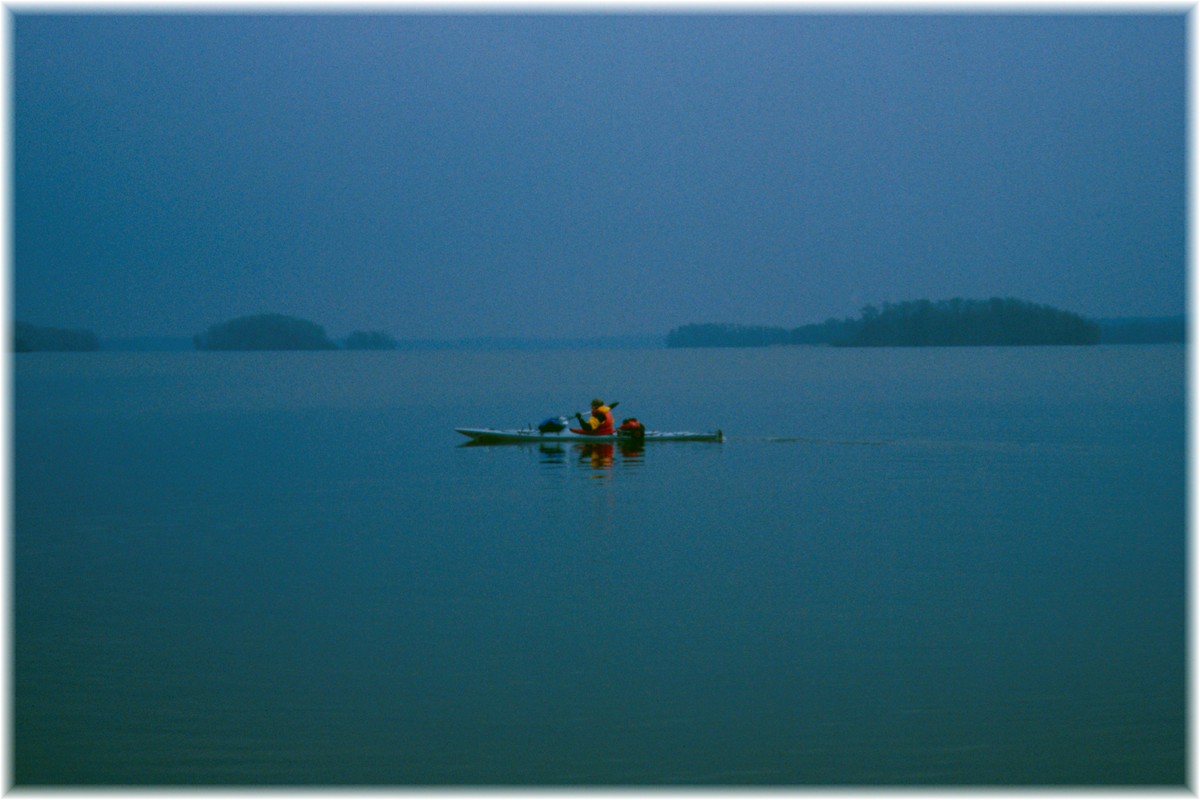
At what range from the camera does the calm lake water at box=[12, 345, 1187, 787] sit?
907 cm

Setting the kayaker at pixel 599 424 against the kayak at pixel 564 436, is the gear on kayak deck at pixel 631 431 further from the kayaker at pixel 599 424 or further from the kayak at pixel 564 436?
the kayaker at pixel 599 424

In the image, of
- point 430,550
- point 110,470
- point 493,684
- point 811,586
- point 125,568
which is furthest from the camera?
point 110,470

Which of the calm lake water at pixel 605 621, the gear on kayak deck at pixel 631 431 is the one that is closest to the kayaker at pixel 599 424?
the gear on kayak deck at pixel 631 431

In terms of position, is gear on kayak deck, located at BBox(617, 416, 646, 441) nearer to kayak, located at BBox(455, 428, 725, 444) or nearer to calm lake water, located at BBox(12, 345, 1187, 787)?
kayak, located at BBox(455, 428, 725, 444)

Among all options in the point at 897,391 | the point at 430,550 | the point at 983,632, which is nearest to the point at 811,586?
the point at 983,632

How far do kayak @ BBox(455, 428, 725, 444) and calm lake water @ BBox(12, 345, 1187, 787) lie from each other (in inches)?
22.6

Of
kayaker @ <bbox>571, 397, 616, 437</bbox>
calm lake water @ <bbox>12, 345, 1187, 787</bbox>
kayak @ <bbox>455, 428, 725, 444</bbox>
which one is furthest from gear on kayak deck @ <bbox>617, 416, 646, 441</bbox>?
calm lake water @ <bbox>12, 345, 1187, 787</bbox>

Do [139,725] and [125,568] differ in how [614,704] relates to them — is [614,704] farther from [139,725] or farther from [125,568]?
[125,568]

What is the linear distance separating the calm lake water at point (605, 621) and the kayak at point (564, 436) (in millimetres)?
573

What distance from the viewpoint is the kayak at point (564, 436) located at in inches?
1096

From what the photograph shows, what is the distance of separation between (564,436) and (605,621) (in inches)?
610

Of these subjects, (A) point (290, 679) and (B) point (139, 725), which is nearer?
(B) point (139, 725)

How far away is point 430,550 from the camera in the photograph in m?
16.9

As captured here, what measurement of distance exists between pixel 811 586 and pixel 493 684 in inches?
200
